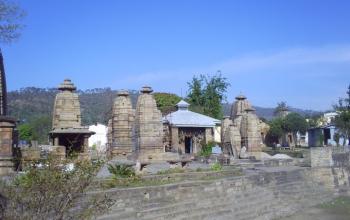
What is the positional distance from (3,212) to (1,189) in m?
0.84

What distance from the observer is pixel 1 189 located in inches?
285

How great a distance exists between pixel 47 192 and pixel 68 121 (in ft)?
45.3

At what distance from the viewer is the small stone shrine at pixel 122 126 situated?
2209 cm

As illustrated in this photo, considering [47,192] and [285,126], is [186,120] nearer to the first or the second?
[47,192]

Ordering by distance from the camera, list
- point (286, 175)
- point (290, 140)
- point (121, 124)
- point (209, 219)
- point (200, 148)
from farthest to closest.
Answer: point (290, 140) → point (200, 148) → point (121, 124) → point (286, 175) → point (209, 219)

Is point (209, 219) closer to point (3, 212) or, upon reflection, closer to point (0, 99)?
point (3, 212)

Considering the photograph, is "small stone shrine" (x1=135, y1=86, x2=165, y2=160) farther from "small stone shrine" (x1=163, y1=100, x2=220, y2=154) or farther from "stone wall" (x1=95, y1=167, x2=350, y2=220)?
"small stone shrine" (x1=163, y1=100, x2=220, y2=154)

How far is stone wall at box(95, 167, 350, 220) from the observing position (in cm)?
1138

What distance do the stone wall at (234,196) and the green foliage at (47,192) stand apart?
3157mm

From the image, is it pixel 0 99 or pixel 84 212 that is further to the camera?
pixel 0 99

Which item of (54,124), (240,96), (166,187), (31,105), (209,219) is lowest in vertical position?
(209,219)

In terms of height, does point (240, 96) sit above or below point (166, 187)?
above

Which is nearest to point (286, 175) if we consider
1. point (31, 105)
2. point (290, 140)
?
point (290, 140)

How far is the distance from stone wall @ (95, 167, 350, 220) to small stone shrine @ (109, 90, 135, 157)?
24.8 ft
